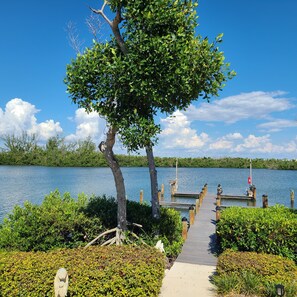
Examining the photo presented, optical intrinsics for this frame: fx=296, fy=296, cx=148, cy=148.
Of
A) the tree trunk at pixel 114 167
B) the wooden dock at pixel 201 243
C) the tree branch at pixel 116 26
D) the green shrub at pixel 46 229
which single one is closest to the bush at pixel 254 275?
the wooden dock at pixel 201 243

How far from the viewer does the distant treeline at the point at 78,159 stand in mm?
69500

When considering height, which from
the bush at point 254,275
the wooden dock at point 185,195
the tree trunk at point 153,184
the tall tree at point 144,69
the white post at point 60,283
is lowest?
the wooden dock at point 185,195

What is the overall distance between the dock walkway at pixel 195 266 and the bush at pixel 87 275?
3.73 feet

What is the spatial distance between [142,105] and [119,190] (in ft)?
→ 8.57

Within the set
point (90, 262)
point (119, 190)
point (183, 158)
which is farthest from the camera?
point (183, 158)

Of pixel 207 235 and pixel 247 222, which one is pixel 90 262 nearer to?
pixel 247 222

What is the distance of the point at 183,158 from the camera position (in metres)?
71.7

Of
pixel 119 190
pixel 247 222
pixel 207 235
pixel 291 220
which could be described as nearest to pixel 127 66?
pixel 119 190

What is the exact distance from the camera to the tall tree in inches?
283

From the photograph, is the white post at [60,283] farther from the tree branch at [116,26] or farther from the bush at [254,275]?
the tree branch at [116,26]

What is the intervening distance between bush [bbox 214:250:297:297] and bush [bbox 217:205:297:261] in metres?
1.00

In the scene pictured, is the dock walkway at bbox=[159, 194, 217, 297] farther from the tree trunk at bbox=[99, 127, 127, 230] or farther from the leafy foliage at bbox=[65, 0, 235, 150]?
the leafy foliage at bbox=[65, 0, 235, 150]

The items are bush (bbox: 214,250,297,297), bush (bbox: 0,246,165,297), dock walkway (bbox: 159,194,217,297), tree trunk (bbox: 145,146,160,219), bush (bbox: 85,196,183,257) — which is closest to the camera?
bush (bbox: 0,246,165,297)

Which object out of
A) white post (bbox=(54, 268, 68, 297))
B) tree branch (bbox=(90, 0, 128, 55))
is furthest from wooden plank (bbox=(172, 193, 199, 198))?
white post (bbox=(54, 268, 68, 297))
